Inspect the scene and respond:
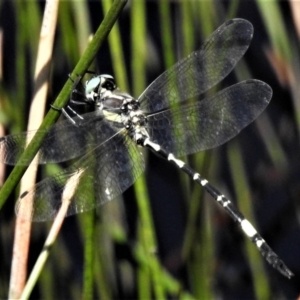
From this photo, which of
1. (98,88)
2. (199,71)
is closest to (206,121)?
(199,71)

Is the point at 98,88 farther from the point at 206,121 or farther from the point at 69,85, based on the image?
the point at 69,85

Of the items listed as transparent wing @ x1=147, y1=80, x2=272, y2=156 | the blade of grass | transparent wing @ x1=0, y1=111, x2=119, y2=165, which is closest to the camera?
the blade of grass

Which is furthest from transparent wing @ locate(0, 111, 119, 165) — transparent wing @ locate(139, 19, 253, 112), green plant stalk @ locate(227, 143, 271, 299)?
green plant stalk @ locate(227, 143, 271, 299)

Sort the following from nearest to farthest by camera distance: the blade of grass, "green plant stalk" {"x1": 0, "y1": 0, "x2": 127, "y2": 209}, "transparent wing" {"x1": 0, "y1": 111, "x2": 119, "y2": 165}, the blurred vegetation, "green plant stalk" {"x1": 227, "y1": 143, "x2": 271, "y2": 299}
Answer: "green plant stalk" {"x1": 0, "y1": 0, "x2": 127, "y2": 209}
the blade of grass
"transparent wing" {"x1": 0, "y1": 111, "x2": 119, "y2": 165}
the blurred vegetation
"green plant stalk" {"x1": 227, "y1": 143, "x2": 271, "y2": 299}

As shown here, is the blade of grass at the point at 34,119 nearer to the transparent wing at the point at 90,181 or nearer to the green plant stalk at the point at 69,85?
the transparent wing at the point at 90,181

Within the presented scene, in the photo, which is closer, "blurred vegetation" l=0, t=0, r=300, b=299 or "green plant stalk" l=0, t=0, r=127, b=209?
"green plant stalk" l=0, t=0, r=127, b=209

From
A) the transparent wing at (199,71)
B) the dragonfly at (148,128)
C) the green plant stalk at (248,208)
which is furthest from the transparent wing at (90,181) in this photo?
the green plant stalk at (248,208)

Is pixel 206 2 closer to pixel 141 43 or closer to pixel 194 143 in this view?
pixel 141 43

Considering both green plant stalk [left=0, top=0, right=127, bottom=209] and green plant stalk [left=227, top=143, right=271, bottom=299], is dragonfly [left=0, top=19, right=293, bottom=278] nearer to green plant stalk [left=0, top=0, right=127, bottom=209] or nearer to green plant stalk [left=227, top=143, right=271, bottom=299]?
green plant stalk [left=0, top=0, right=127, bottom=209]

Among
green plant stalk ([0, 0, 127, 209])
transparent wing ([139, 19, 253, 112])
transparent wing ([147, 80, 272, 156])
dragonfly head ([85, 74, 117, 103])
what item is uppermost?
dragonfly head ([85, 74, 117, 103])
